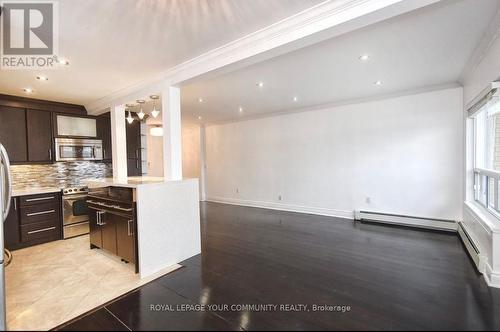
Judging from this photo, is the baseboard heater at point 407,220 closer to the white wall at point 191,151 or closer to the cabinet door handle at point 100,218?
the cabinet door handle at point 100,218

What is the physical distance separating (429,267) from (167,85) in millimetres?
4038

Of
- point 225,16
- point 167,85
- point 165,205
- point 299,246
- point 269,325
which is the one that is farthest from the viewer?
point 299,246

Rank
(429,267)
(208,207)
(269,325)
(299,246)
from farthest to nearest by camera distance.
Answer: (208,207)
(299,246)
(429,267)
(269,325)

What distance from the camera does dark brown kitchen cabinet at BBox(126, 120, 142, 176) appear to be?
17.6ft

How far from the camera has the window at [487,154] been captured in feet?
9.45

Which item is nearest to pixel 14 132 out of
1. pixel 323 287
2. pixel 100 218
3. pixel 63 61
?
pixel 63 61

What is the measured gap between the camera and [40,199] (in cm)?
391

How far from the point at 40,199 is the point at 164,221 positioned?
8.48ft

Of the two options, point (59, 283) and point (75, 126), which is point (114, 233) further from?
point (75, 126)

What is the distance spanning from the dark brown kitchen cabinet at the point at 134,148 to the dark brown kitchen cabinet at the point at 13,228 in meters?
1.99

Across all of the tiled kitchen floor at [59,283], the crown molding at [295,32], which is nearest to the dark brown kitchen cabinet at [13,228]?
the tiled kitchen floor at [59,283]

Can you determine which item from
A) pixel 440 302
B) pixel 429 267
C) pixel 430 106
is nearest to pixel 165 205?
pixel 440 302

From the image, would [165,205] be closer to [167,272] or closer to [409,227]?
[167,272]

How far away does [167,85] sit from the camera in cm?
324
